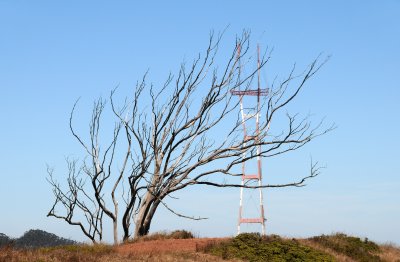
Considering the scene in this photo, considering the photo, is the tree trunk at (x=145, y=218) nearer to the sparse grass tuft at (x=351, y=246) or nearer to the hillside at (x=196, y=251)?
the hillside at (x=196, y=251)

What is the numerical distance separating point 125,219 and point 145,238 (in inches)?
107

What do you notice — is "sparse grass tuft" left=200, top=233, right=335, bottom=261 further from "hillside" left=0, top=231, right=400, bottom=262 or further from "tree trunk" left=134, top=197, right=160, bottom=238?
"tree trunk" left=134, top=197, right=160, bottom=238

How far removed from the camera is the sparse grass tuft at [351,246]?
2367cm

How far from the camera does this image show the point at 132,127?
24875 mm

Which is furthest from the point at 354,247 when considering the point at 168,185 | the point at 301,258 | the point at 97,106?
the point at 97,106

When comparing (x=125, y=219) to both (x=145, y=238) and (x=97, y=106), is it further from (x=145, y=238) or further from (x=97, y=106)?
(x=97, y=106)

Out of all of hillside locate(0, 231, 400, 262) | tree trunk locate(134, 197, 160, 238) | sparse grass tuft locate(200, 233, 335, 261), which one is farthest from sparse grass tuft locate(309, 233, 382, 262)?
tree trunk locate(134, 197, 160, 238)

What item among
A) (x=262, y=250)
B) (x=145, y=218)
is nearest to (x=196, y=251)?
(x=262, y=250)

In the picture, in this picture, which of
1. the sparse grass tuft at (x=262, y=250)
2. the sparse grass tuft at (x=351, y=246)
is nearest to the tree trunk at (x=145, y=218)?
the sparse grass tuft at (x=262, y=250)

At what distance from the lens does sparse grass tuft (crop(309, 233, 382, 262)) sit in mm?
23672

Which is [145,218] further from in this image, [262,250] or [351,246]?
[351,246]

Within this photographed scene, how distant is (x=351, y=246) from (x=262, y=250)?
22.4ft

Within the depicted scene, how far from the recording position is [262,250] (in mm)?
19312

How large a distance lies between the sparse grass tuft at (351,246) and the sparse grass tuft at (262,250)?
328 cm
